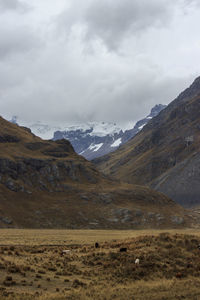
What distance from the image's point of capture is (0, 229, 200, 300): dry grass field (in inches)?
985

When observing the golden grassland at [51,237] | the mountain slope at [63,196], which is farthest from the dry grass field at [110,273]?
the mountain slope at [63,196]

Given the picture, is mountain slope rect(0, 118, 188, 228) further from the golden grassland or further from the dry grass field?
the dry grass field

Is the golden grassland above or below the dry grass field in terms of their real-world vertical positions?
below

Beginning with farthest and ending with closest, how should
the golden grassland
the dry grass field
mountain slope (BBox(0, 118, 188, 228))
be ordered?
mountain slope (BBox(0, 118, 188, 228)) → the golden grassland → the dry grass field

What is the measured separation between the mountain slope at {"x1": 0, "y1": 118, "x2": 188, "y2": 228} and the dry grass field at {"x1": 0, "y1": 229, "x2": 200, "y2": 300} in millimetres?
68125


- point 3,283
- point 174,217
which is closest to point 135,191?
point 174,217

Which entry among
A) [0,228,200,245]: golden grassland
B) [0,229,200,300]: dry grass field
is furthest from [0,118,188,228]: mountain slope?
[0,229,200,300]: dry grass field

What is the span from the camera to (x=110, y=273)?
3072cm

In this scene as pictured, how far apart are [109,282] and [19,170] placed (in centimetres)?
10175

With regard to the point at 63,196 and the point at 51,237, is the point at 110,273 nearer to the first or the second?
the point at 51,237

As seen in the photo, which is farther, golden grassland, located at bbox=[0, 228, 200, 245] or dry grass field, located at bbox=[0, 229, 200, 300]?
golden grassland, located at bbox=[0, 228, 200, 245]

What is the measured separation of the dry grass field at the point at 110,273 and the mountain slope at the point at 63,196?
2682 inches

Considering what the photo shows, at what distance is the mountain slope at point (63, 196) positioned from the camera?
358 ft

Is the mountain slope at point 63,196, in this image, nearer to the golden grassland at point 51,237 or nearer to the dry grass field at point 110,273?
the golden grassland at point 51,237
